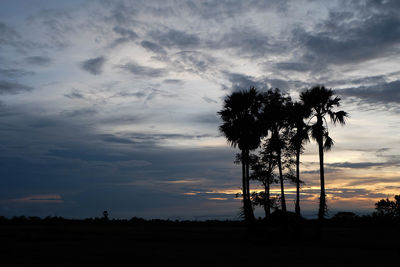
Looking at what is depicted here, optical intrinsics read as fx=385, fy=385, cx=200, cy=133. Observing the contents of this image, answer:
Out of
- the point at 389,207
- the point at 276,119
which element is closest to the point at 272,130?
the point at 276,119

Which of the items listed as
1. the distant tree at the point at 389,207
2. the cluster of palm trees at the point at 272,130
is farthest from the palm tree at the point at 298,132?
the distant tree at the point at 389,207

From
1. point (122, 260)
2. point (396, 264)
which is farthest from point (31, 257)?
point (396, 264)

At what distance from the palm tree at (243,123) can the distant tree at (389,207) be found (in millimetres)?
36272

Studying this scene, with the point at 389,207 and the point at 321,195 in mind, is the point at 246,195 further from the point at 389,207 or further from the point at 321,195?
the point at 389,207

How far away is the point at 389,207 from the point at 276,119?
36819mm

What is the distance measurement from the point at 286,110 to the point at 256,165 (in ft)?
22.9

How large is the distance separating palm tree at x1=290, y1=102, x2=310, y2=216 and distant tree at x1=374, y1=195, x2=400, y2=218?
33.6 metres

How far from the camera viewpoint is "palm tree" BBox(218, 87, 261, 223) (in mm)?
42344

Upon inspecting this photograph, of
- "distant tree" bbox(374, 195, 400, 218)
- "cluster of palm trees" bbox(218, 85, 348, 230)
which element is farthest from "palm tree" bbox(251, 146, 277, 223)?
"distant tree" bbox(374, 195, 400, 218)

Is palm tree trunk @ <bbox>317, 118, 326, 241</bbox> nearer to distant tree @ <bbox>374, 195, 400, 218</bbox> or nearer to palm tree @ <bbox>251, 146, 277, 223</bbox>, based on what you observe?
palm tree @ <bbox>251, 146, 277, 223</bbox>

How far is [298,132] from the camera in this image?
3862cm

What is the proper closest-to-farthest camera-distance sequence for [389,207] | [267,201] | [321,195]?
[321,195]
[267,201]
[389,207]

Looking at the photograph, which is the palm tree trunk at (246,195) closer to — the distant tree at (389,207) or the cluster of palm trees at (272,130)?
the cluster of palm trees at (272,130)

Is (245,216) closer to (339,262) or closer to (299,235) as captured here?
(299,235)
